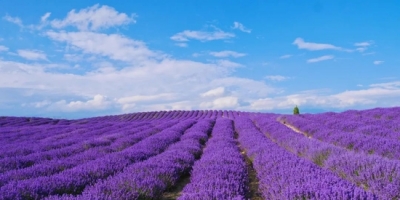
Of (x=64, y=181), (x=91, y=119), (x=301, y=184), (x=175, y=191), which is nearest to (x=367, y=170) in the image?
(x=301, y=184)

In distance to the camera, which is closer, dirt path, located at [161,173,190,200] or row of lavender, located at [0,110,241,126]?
dirt path, located at [161,173,190,200]

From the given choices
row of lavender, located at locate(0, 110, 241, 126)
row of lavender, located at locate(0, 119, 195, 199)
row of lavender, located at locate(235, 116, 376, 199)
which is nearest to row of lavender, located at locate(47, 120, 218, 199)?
row of lavender, located at locate(0, 119, 195, 199)

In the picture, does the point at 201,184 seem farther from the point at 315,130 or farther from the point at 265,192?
the point at 315,130

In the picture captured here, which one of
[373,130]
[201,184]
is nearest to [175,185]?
[201,184]

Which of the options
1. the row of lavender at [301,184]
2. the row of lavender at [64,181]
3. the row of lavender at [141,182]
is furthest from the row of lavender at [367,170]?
the row of lavender at [64,181]

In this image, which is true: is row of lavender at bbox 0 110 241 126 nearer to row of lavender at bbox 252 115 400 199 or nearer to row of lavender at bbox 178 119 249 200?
row of lavender at bbox 178 119 249 200

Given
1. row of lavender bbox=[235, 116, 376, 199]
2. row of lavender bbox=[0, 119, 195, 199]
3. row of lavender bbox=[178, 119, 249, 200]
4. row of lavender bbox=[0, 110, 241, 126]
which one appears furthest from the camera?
row of lavender bbox=[0, 110, 241, 126]

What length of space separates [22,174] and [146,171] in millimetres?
2068

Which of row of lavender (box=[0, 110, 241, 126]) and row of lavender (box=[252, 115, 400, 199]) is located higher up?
row of lavender (box=[0, 110, 241, 126])

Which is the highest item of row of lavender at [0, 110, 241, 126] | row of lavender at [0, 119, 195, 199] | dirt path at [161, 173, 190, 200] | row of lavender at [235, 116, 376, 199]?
row of lavender at [0, 110, 241, 126]

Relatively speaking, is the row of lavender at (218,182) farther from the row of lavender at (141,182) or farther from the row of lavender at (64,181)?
the row of lavender at (64,181)

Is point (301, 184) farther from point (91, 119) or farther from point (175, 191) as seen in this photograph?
point (91, 119)

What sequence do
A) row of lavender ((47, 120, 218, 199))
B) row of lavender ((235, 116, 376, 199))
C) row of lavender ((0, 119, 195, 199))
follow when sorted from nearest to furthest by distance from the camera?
1. row of lavender ((235, 116, 376, 199))
2. row of lavender ((47, 120, 218, 199))
3. row of lavender ((0, 119, 195, 199))

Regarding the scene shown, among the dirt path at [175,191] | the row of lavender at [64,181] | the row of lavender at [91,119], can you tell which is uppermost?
the row of lavender at [91,119]
